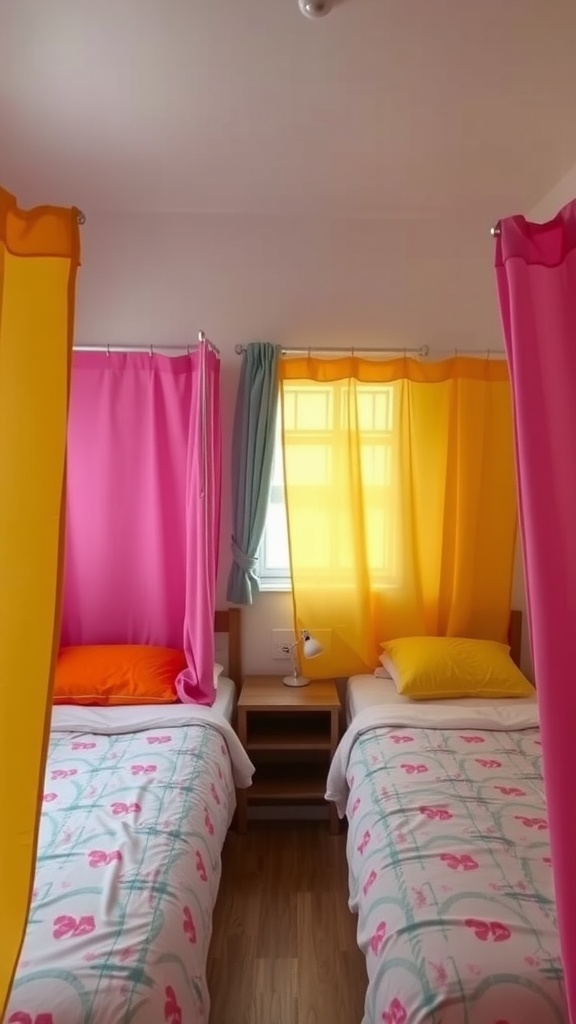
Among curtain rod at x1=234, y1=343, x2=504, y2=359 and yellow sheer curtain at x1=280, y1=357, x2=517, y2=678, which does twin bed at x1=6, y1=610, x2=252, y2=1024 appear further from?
curtain rod at x1=234, y1=343, x2=504, y2=359

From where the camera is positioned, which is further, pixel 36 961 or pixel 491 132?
pixel 491 132

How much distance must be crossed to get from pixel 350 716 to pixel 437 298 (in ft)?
6.24

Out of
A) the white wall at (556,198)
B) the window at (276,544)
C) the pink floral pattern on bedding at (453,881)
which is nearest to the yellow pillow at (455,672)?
the pink floral pattern on bedding at (453,881)

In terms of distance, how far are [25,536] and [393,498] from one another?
6.87 ft

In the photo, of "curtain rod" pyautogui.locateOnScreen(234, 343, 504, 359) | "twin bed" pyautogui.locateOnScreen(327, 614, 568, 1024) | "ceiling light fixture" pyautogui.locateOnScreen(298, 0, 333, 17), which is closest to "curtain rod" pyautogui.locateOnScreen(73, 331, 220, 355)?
"curtain rod" pyautogui.locateOnScreen(234, 343, 504, 359)

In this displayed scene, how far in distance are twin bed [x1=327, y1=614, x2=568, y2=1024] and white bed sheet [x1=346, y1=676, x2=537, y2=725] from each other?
0.03 meters

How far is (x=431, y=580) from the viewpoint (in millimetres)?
3014

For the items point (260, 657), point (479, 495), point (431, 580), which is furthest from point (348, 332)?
point (260, 657)

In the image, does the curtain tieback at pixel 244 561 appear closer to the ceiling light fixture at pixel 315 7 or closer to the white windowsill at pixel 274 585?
the white windowsill at pixel 274 585

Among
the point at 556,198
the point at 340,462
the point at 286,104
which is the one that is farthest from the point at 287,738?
the point at 556,198

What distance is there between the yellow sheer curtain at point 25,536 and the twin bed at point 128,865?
23 centimetres

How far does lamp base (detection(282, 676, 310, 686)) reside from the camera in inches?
118

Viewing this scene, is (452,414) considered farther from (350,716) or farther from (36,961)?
(36,961)

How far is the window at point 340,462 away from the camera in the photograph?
2.97m
